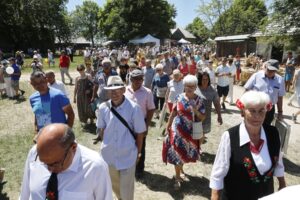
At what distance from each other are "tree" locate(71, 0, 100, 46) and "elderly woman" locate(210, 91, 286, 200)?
107 metres

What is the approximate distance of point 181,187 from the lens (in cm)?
560

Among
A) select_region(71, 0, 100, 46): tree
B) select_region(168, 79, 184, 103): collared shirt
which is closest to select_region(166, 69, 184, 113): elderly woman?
select_region(168, 79, 184, 103): collared shirt

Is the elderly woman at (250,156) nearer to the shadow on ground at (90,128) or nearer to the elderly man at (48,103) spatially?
the elderly man at (48,103)

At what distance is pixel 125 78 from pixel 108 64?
3.19 m

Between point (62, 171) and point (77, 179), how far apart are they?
118 millimetres

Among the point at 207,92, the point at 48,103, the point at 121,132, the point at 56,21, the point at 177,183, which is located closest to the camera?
the point at 121,132

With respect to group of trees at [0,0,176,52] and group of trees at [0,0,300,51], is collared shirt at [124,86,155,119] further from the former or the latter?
group of trees at [0,0,176,52]

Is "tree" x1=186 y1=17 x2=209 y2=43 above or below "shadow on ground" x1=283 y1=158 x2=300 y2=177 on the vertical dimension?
above

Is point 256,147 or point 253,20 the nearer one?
point 256,147

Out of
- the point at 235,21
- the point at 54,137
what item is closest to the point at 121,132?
the point at 54,137

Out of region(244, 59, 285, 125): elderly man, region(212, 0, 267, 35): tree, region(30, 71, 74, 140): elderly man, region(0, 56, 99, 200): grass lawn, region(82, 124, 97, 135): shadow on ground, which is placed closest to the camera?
region(30, 71, 74, 140): elderly man

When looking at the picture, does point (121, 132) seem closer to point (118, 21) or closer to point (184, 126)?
point (184, 126)

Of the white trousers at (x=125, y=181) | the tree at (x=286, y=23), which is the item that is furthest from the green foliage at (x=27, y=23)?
the white trousers at (x=125, y=181)

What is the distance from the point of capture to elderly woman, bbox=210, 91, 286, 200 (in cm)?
277
